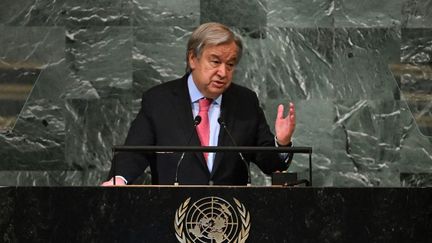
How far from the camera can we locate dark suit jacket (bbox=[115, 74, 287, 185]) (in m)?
5.33

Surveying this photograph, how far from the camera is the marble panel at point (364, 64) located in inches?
285

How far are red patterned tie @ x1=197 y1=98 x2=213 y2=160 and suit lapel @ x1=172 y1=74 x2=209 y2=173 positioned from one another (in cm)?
5

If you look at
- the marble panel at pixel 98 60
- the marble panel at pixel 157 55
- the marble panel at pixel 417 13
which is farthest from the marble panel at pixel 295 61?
the marble panel at pixel 98 60

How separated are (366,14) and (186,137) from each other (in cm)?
239

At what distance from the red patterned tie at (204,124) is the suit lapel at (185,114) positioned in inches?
1.9

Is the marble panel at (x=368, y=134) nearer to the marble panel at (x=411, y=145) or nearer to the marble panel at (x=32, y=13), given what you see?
the marble panel at (x=411, y=145)
